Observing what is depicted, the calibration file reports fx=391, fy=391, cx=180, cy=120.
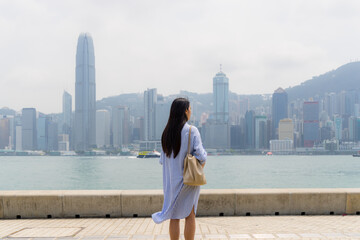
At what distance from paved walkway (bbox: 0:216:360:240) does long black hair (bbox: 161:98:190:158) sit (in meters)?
1.84

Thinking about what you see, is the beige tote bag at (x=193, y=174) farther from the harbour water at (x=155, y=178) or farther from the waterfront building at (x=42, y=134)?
the waterfront building at (x=42, y=134)

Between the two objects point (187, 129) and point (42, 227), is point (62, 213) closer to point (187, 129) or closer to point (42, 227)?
point (42, 227)

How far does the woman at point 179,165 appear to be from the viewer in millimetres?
4254

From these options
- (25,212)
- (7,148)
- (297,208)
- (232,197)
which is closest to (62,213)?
(25,212)

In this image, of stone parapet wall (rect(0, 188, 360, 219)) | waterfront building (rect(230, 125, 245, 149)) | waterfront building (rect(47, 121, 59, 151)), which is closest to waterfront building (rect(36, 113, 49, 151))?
waterfront building (rect(47, 121, 59, 151))

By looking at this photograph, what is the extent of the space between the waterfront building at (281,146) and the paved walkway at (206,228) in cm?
17195

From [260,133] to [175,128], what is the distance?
615 ft

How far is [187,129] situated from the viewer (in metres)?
4.27

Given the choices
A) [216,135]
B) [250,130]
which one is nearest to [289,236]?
[216,135]

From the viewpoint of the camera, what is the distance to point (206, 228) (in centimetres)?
614

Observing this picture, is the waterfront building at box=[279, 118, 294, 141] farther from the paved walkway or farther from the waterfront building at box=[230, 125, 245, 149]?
the paved walkway

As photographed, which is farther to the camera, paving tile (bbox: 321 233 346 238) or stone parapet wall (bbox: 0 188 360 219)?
stone parapet wall (bbox: 0 188 360 219)

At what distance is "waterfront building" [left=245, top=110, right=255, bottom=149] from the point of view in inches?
7244

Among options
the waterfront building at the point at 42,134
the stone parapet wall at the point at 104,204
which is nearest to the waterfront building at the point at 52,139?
the waterfront building at the point at 42,134
